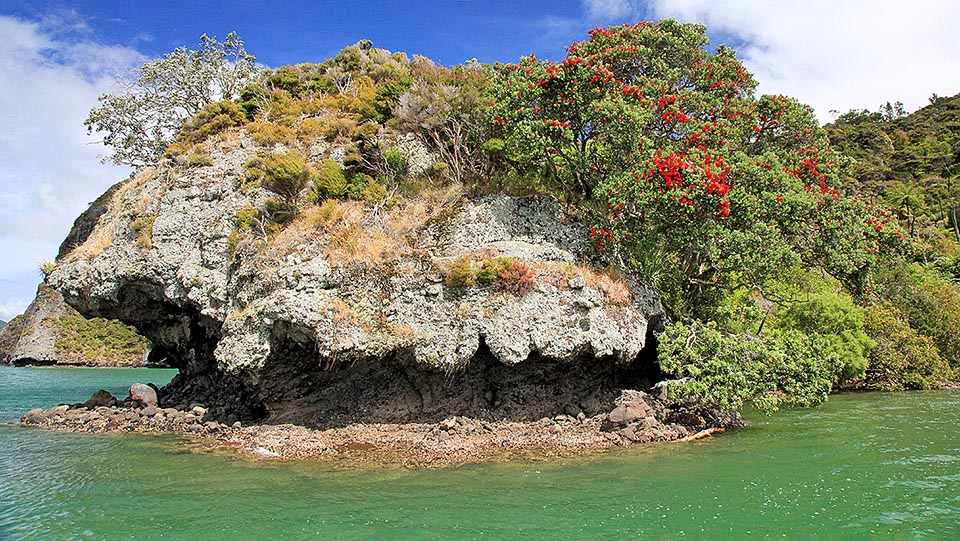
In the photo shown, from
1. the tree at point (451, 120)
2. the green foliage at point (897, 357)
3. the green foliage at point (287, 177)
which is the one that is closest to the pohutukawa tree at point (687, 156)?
the tree at point (451, 120)

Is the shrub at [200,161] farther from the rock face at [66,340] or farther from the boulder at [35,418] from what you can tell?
the rock face at [66,340]

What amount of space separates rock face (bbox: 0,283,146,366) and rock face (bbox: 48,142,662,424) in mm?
73487

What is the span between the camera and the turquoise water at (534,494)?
1191cm

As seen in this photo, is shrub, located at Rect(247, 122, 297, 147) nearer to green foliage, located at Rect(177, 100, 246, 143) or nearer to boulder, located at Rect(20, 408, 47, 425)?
green foliage, located at Rect(177, 100, 246, 143)

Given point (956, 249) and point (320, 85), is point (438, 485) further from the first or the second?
point (956, 249)

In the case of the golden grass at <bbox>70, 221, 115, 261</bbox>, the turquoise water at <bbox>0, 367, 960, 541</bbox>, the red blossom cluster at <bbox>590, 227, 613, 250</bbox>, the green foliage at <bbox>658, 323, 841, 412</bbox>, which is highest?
the golden grass at <bbox>70, 221, 115, 261</bbox>

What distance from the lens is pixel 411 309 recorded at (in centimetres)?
2117

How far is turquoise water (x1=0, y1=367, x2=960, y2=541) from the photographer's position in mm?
11906

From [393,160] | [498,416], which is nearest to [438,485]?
[498,416]

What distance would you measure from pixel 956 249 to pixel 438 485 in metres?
65.7

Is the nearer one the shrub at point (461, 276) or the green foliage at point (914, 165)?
the shrub at point (461, 276)

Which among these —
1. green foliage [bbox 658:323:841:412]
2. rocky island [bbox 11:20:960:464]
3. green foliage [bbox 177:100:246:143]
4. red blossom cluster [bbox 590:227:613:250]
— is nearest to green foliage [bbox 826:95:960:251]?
rocky island [bbox 11:20:960:464]

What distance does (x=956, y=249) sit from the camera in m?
58.7

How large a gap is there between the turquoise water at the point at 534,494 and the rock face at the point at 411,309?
4490 mm
